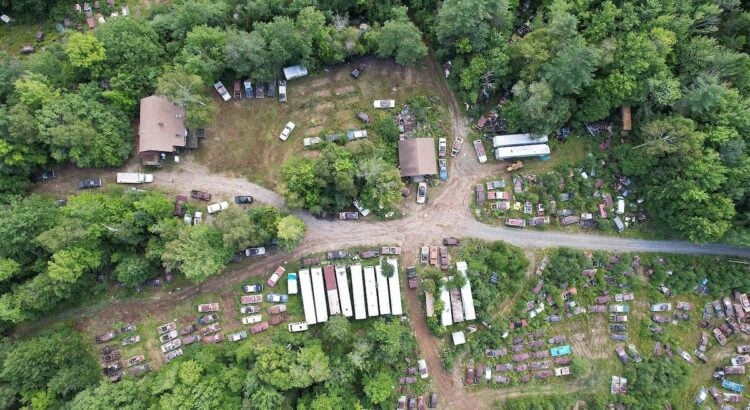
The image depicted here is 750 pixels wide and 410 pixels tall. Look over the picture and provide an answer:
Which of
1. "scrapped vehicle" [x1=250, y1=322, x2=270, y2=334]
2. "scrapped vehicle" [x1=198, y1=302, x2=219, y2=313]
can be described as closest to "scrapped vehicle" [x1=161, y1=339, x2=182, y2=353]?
"scrapped vehicle" [x1=198, y1=302, x2=219, y2=313]

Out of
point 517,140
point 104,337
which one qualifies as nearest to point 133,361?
point 104,337

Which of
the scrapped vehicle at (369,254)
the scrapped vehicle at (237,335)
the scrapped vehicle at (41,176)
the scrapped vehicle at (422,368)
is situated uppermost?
the scrapped vehicle at (41,176)

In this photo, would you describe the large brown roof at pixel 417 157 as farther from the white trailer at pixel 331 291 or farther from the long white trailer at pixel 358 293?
the white trailer at pixel 331 291

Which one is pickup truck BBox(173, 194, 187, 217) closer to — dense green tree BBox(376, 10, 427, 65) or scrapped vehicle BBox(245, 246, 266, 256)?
scrapped vehicle BBox(245, 246, 266, 256)

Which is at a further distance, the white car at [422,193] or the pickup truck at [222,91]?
the pickup truck at [222,91]

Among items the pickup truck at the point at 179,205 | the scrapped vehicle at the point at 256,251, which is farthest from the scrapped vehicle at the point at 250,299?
the pickup truck at the point at 179,205
